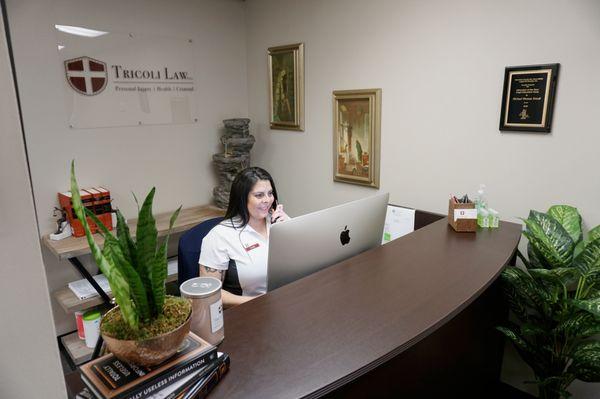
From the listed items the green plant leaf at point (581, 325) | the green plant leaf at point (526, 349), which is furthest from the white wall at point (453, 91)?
the green plant leaf at point (581, 325)

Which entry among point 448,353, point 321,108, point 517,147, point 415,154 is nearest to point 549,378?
point 448,353

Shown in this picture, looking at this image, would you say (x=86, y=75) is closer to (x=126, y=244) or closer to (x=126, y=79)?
(x=126, y=79)

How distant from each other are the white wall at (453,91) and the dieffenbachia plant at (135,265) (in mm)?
1818

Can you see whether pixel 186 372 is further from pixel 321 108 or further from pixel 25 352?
pixel 321 108

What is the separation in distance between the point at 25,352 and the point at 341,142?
7.97 feet

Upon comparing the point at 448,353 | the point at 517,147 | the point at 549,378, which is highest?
the point at 517,147

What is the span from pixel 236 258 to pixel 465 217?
107 centimetres

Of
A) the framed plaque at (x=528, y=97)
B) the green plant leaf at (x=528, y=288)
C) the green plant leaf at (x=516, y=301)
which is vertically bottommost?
the green plant leaf at (x=516, y=301)

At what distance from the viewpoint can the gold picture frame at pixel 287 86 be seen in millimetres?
2996

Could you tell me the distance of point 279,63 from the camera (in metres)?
3.14

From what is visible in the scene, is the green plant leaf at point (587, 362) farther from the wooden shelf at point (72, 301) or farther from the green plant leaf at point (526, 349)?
the wooden shelf at point (72, 301)

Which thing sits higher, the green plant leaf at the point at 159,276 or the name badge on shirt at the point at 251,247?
the green plant leaf at the point at 159,276

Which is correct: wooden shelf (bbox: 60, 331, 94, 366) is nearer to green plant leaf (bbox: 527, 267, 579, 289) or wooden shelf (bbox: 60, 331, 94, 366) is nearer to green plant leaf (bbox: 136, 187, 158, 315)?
green plant leaf (bbox: 136, 187, 158, 315)

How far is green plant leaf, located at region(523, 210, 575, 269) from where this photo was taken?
1.51 meters
